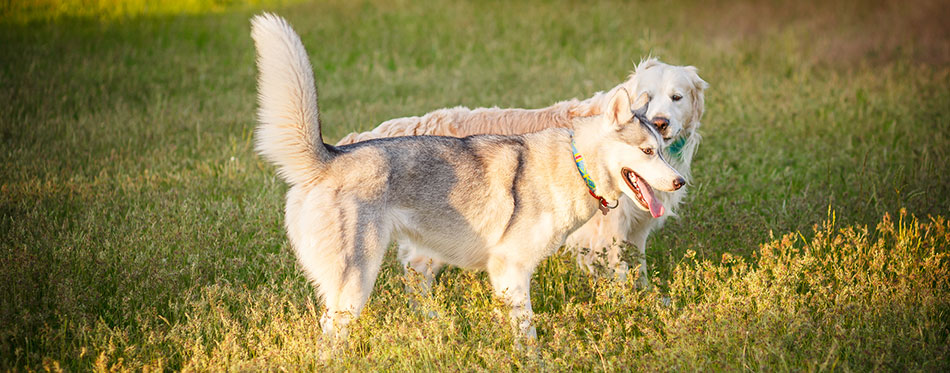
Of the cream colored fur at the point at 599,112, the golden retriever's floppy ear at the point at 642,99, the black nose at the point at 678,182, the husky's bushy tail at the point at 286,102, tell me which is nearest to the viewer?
the husky's bushy tail at the point at 286,102

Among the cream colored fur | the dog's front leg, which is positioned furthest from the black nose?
the cream colored fur

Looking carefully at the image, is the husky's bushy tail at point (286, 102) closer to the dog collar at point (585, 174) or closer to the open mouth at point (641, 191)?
the dog collar at point (585, 174)

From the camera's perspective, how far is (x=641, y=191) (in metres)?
4.27

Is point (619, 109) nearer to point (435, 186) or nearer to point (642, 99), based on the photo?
point (642, 99)

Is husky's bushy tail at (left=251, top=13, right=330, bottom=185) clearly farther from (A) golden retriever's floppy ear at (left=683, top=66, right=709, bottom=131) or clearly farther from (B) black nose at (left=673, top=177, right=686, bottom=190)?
(A) golden retriever's floppy ear at (left=683, top=66, right=709, bottom=131)

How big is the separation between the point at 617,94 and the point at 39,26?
13.6m

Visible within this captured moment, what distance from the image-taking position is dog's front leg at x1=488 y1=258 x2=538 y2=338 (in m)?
4.19

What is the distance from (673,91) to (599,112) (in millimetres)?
592

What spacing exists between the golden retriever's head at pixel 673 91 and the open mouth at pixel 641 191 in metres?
1.33

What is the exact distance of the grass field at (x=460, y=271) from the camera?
4133 mm

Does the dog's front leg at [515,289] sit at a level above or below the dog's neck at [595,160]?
below

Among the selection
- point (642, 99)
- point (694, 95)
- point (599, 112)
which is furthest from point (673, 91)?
point (642, 99)

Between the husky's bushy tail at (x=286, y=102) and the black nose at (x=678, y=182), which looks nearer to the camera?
the husky's bushy tail at (x=286, y=102)

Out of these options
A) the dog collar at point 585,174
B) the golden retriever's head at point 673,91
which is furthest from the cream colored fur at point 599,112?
the dog collar at point 585,174
